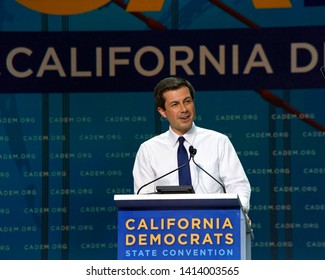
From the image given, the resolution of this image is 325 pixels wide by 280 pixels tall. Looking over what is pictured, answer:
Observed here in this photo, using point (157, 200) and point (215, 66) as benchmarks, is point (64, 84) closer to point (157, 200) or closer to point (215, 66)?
point (215, 66)

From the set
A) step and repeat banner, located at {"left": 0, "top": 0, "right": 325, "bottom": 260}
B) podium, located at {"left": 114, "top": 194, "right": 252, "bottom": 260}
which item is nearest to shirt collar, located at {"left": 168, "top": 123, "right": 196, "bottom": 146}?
podium, located at {"left": 114, "top": 194, "right": 252, "bottom": 260}

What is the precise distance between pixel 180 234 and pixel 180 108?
45.4 inches

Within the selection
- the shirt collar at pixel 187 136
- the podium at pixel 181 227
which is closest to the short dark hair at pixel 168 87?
the shirt collar at pixel 187 136

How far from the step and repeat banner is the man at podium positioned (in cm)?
144

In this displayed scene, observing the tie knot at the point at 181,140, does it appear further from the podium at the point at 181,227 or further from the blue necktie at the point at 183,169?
the podium at the point at 181,227

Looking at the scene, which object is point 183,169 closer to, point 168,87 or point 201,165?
point 201,165

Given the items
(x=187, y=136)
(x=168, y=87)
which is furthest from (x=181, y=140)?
(x=168, y=87)

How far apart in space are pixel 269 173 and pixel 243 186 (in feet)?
5.45

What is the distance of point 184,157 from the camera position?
5.29 metres

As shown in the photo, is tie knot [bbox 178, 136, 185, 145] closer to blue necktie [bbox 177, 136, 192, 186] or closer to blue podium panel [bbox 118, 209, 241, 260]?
blue necktie [bbox 177, 136, 192, 186]

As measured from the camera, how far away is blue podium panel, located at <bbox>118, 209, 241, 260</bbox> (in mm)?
4258

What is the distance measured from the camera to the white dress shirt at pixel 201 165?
5.18 m

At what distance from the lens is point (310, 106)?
6.75 m

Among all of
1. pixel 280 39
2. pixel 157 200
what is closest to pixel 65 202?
pixel 280 39
